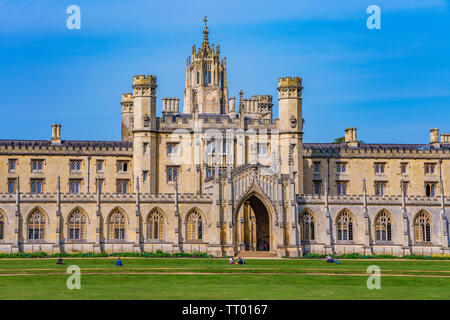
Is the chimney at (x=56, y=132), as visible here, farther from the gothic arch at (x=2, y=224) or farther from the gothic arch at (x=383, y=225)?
the gothic arch at (x=383, y=225)

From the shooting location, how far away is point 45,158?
81062mm

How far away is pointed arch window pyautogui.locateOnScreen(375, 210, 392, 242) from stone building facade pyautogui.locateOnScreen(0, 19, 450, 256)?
9cm

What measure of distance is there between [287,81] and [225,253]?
2094 centimetres

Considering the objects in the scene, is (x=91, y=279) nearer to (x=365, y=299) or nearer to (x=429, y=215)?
(x=365, y=299)

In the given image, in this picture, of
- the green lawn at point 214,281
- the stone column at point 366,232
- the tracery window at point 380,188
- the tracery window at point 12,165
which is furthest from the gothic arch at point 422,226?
the tracery window at point 12,165

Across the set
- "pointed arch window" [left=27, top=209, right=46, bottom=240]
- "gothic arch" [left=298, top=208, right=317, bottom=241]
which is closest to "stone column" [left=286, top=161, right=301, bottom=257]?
"gothic arch" [left=298, top=208, right=317, bottom=241]

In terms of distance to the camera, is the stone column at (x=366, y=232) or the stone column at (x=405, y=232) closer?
the stone column at (x=366, y=232)

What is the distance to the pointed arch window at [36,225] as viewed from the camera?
67.4m

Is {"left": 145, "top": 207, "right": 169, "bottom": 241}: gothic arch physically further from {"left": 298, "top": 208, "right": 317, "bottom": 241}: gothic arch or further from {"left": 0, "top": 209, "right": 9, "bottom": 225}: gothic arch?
{"left": 298, "top": 208, "right": 317, "bottom": 241}: gothic arch

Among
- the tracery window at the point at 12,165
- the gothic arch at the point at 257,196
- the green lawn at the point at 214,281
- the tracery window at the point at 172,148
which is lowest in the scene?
the green lawn at the point at 214,281

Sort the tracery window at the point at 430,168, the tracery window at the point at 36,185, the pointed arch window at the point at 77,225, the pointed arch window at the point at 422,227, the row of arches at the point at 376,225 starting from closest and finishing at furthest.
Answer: the pointed arch window at the point at 77,225 < the row of arches at the point at 376,225 < the pointed arch window at the point at 422,227 < the tracery window at the point at 36,185 < the tracery window at the point at 430,168

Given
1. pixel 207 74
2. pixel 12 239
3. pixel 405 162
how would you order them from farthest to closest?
1. pixel 207 74
2. pixel 405 162
3. pixel 12 239

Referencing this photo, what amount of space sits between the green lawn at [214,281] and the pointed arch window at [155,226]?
11.2 metres
